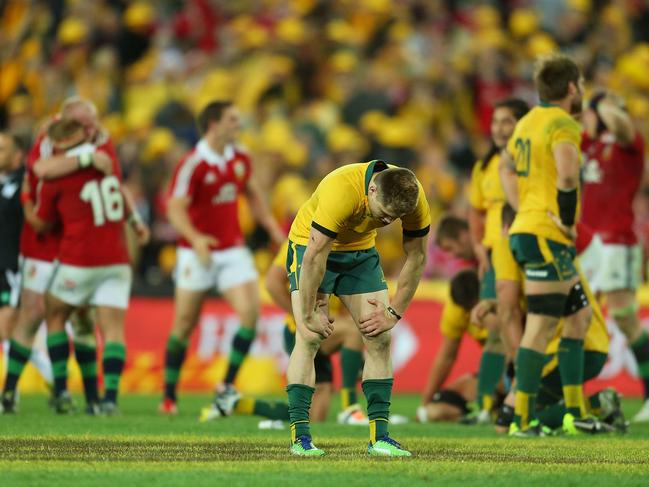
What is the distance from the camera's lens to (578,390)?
29.3 ft

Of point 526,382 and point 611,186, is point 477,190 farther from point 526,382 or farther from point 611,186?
point 526,382

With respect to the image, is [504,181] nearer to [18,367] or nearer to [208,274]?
[208,274]

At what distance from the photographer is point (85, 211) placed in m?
10.6

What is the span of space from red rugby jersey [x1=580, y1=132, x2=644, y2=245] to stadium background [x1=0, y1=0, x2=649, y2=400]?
4.19 metres

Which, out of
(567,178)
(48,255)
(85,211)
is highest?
(567,178)

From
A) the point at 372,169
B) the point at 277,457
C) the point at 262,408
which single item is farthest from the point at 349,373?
the point at 372,169

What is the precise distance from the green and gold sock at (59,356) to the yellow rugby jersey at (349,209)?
4278 mm

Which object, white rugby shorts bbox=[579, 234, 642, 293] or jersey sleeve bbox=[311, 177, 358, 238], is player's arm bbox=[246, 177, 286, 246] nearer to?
white rugby shorts bbox=[579, 234, 642, 293]

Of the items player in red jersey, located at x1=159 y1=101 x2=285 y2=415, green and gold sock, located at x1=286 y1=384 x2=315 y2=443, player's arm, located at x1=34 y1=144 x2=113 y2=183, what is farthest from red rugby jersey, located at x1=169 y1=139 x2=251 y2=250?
green and gold sock, located at x1=286 y1=384 x2=315 y2=443

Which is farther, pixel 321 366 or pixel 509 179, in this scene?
pixel 321 366

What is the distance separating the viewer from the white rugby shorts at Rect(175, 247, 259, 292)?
11656 millimetres

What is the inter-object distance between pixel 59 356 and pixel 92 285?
2.25 feet

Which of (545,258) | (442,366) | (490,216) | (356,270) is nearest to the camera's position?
(356,270)

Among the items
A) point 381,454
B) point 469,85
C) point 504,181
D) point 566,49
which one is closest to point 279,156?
point 469,85
